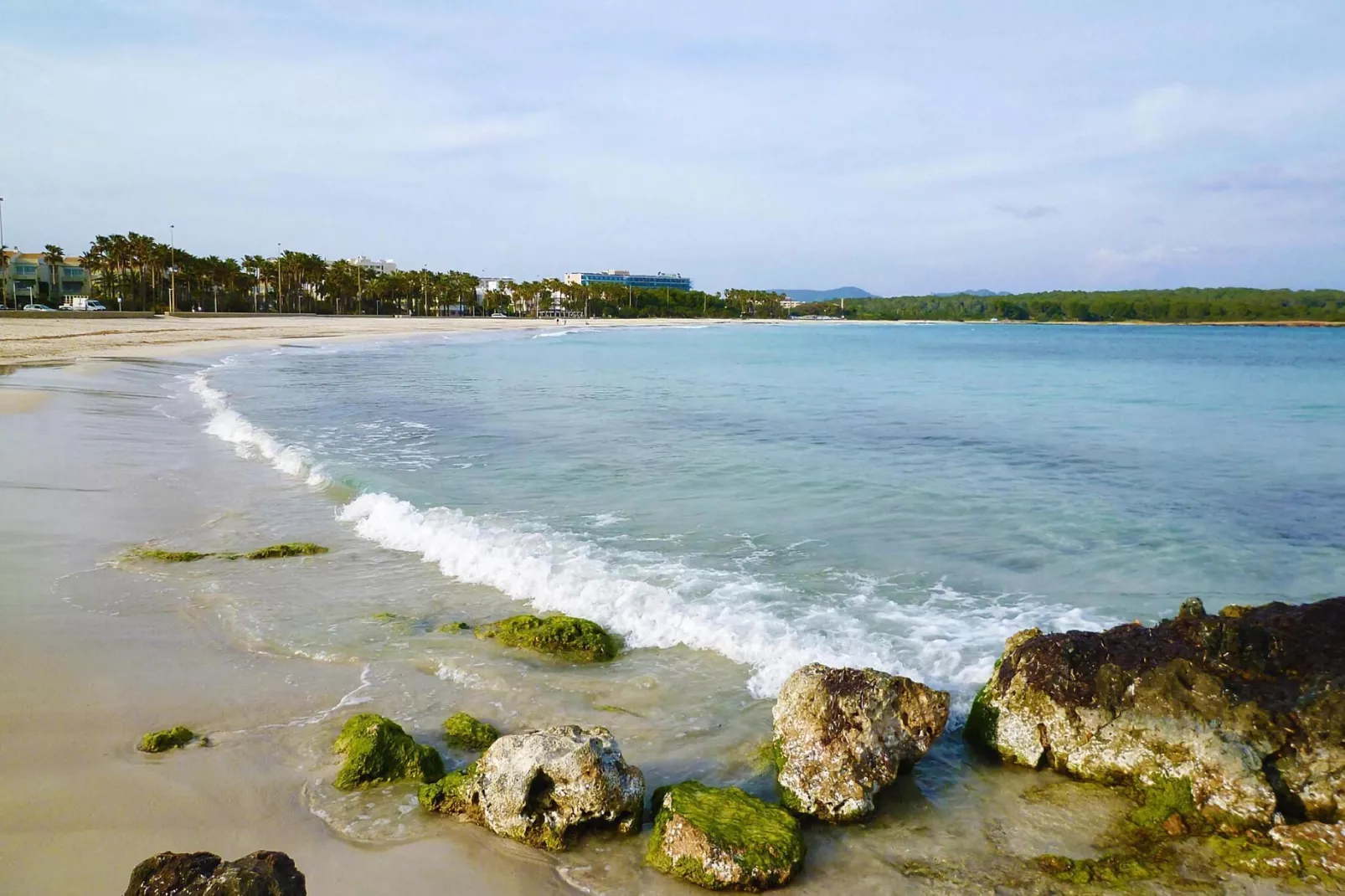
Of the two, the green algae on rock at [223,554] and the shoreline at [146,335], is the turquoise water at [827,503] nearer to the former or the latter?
the green algae on rock at [223,554]

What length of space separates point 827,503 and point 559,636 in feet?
20.8

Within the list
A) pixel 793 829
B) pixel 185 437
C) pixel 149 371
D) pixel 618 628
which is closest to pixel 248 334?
pixel 149 371

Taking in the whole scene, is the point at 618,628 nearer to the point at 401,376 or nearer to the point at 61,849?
the point at 61,849

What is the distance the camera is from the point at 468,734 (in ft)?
17.7

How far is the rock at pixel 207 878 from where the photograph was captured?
9.27 ft

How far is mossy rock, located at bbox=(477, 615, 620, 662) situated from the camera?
22.6 ft

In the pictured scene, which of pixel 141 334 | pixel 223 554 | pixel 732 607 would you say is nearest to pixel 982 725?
pixel 732 607

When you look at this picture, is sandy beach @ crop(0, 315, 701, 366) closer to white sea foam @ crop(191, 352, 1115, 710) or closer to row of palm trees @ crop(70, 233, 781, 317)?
row of palm trees @ crop(70, 233, 781, 317)

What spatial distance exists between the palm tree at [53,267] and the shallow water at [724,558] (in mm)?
81783

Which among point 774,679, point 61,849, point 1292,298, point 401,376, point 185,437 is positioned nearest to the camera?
point 61,849

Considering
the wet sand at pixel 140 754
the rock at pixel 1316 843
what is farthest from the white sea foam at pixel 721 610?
the wet sand at pixel 140 754

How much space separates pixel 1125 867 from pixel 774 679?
109 inches

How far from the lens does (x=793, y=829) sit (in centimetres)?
425

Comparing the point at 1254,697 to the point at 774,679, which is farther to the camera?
the point at 774,679
